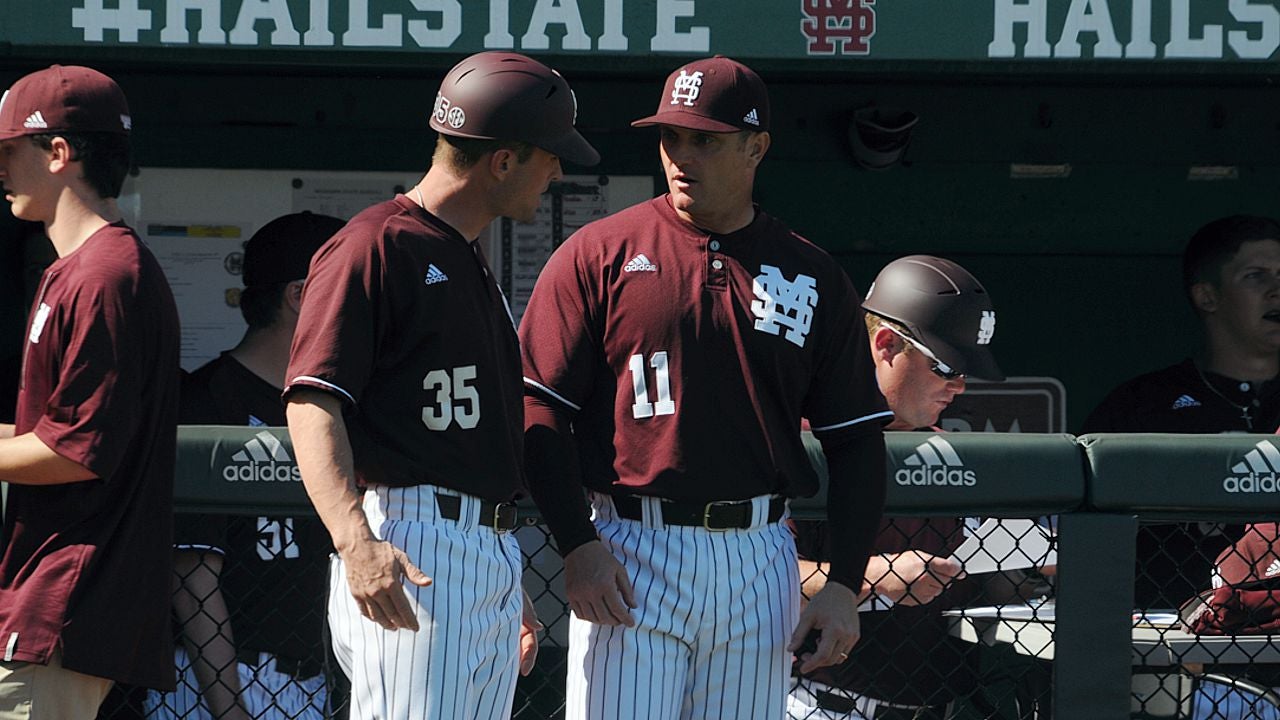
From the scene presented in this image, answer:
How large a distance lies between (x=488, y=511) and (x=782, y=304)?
610mm

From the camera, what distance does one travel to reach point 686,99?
2.61 metres

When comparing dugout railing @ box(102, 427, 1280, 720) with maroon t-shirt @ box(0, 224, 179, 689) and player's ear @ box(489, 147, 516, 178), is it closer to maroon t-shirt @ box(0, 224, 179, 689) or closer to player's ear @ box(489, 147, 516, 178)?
maroon t-shirt @ box(0, 224, 179, 689)

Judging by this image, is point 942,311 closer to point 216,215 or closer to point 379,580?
point 379,580

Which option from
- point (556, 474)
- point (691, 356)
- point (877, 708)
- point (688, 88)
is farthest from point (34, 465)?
point (877, 708)

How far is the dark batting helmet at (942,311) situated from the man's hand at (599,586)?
909 mm

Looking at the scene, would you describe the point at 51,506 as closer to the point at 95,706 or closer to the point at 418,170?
the point at 95,706

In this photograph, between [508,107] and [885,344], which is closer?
[508,107]

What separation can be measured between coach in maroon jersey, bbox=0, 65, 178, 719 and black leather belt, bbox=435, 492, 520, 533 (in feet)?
1.54

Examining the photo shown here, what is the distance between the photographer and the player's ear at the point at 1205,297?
14.4 ft

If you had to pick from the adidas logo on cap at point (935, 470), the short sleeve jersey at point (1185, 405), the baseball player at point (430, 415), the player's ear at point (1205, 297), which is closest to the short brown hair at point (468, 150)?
the baseball player at point (430, 415)

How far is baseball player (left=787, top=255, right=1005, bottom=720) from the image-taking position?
9.85 feet

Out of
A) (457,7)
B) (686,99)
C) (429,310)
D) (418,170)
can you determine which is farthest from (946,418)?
(429,310)

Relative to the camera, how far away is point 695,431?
2.56m

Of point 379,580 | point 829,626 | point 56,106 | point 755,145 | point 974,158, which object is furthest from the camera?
point 974,158
